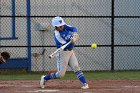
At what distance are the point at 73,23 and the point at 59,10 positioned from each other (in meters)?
0.70

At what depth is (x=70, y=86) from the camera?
44.6 ft

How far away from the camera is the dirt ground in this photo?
40.1 feet

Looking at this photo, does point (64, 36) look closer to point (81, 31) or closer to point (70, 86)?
point (70, 86)

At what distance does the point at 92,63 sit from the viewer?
19875 millimetres

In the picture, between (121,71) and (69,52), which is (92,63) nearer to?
(121,71)

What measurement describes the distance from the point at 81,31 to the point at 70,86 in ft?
21.1

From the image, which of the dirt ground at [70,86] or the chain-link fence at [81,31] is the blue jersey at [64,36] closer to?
the dirt ground at [70,86]

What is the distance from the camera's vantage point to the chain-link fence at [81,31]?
750 inches

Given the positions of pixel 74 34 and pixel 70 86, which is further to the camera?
pixel 70 86

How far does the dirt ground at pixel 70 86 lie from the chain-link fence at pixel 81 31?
161 inches

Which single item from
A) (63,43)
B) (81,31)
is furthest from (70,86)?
(81,31)

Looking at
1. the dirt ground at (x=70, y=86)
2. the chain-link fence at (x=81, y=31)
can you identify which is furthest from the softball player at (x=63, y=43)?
the chain-link fence at (x=81, y=31)

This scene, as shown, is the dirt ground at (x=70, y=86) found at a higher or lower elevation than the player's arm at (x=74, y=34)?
lower

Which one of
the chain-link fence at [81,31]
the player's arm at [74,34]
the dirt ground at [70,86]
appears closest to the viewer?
the dirt ground at [70,86]
